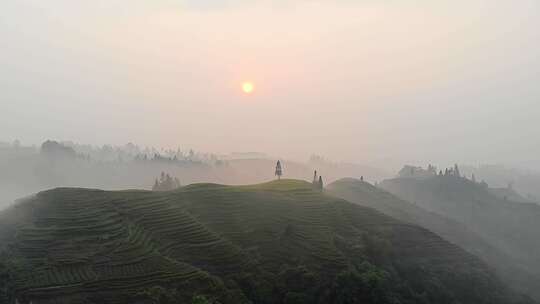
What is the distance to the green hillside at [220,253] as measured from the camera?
218 ft

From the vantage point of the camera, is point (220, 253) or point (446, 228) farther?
point (446, 228)

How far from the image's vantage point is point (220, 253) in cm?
7962

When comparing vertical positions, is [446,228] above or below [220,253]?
below

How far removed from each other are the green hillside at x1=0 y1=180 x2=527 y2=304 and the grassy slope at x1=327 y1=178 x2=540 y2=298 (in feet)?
104

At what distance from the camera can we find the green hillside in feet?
218

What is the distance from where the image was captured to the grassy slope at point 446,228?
126 m

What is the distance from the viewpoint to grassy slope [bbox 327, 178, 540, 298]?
Answer: 414 ft

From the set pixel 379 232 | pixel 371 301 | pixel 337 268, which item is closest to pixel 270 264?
pixel 337 268

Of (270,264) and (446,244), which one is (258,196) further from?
(446,244)

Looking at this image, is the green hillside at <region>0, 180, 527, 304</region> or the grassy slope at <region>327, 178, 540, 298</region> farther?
the grassy slope at <region>327, 178, 540, 298</region>

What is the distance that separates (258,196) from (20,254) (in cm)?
5085

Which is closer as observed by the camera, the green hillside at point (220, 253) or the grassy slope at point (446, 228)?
the green hillside at point (220, 253)

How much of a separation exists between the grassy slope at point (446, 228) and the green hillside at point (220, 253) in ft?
104

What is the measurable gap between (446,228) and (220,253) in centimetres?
10074
